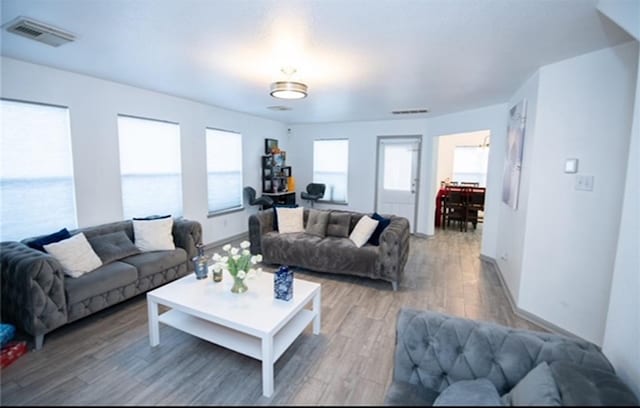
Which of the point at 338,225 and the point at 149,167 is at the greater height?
the point at 149,167

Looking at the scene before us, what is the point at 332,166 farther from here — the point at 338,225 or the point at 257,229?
the point at 257,229

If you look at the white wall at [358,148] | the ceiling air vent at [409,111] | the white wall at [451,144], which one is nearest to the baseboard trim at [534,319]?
the white wall at [358,148]

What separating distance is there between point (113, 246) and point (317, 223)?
2.36 metres

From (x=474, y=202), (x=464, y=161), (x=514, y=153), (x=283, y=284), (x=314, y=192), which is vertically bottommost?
(x=283, y=284)

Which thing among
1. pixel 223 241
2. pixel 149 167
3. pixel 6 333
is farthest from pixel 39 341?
pixel 223 241

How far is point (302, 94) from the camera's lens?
285cm

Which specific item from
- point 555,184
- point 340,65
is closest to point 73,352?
point 340,65

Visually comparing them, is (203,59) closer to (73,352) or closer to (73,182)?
(73,182)

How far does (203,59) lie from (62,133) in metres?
1.80

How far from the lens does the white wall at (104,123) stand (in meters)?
2.80

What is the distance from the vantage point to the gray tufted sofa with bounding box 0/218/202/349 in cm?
212

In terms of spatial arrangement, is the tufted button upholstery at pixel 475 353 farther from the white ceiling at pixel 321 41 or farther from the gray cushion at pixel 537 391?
the white ceiling at pixel 321 41

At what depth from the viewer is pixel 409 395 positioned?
98 centimetres

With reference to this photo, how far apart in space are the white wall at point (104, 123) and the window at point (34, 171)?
83mm
